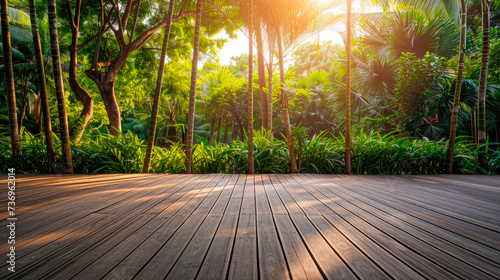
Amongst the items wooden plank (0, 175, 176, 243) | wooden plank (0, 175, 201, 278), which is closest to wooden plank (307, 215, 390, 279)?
wooden plank (0, 175, 201, 278)

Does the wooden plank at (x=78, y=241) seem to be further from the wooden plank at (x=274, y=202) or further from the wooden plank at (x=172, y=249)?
the wooden plank at (x=274, y=202)

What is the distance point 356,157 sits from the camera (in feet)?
14.0

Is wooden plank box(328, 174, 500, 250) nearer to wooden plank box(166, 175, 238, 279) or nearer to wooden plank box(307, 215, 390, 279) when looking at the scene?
wooden plank box(307, 215, 390, 279)

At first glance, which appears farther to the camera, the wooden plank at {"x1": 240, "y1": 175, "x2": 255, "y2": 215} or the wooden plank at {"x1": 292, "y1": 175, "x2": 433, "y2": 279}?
the wooden plank at {"x1": 240, "y1": 175, "x2": 255, "y2": 215}

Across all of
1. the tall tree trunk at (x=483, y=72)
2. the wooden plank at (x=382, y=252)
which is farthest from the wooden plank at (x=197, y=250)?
the tall tree trunk at (x=483, y=72)

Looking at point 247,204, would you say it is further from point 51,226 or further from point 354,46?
point 354,46

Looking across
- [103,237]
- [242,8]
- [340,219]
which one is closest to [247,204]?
[340,219]

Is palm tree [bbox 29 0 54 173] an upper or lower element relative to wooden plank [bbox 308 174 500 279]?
upper

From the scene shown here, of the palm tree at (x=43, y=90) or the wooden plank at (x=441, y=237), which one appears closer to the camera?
the wooden plank at (x=441, y=237)

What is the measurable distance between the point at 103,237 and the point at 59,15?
313 inches

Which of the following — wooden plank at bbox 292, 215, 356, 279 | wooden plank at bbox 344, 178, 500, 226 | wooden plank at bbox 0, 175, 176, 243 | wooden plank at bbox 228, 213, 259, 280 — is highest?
wooden plank at bbox 0, 175, 176, 243

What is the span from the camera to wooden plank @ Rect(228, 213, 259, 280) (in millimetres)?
890

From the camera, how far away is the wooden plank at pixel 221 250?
895 millimetres

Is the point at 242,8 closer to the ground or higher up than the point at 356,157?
higher up
